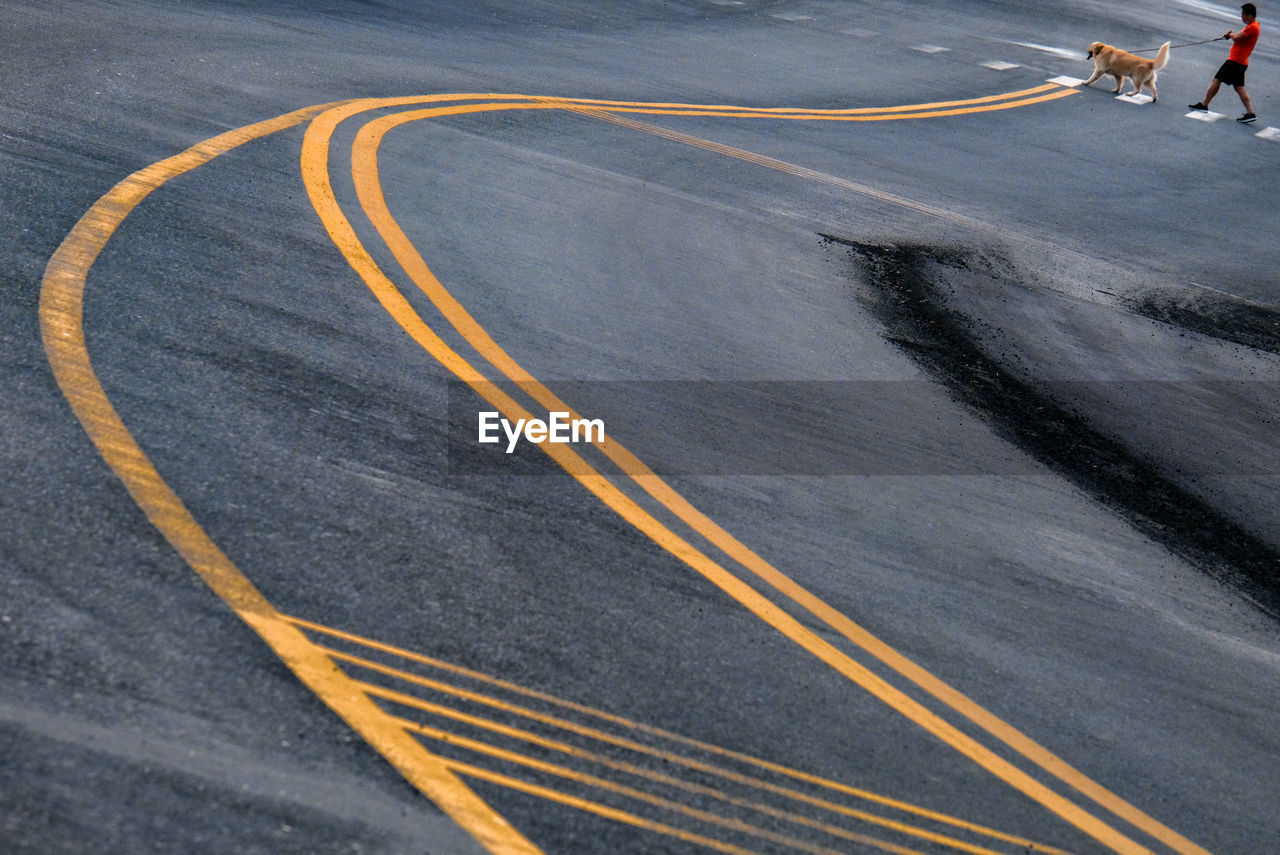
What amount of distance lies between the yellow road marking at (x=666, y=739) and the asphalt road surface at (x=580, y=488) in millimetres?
15

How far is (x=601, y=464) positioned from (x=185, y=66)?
23.0 ft

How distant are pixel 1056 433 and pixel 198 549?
5.39m

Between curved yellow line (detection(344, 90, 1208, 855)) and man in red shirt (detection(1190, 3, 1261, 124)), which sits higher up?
man in red shirt (detection(1190, 3, 1261, 124))

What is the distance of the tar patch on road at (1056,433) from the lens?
682 centimetres

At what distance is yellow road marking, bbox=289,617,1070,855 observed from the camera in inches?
172

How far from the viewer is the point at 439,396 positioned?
6527mm

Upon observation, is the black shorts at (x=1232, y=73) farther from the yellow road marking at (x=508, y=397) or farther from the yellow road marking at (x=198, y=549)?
the yellow road marking at (x=198, y=549)

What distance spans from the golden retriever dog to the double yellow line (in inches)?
541

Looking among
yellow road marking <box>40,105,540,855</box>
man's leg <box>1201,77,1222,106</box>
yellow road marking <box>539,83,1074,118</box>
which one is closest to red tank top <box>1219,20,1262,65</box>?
man's leg <box>1201,77,1222,106</box>

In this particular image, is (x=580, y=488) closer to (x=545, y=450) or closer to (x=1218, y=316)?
(x=545, y=450)

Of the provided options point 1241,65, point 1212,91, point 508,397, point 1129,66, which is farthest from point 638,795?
point 1241,65

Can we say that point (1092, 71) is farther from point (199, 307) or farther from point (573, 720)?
point (573, 720)

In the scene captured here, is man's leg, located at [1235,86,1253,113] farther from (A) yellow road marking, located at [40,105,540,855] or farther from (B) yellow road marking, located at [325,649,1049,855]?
(B) yellow road marking, located at [325,649,1049,855]

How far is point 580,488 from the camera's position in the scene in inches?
236
